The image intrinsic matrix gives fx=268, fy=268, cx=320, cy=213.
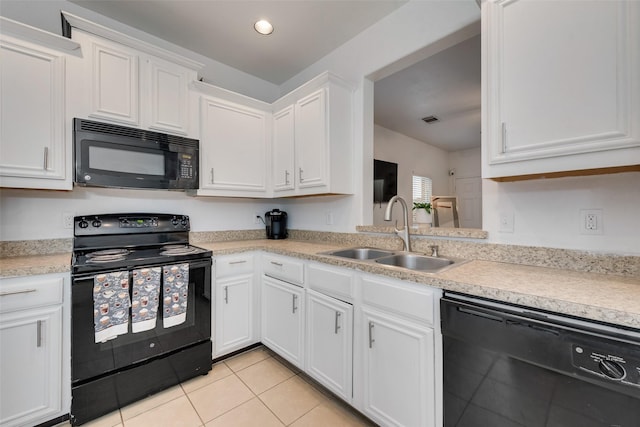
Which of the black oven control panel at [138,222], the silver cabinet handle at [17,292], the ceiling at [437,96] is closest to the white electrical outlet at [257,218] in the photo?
the black oven control panel at [138,222]

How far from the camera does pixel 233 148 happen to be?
2.47 metres

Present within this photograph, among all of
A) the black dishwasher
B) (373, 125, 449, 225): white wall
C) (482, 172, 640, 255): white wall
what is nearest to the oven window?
the black dishwasher

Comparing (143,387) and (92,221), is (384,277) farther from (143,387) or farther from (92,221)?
(92,221)

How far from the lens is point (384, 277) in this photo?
1392mm

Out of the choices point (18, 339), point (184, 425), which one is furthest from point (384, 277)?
point (18, 339)

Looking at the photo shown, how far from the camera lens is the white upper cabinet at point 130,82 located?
69.3 inches

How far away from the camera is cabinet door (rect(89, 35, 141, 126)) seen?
1795mm

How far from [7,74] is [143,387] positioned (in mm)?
Result: 2010

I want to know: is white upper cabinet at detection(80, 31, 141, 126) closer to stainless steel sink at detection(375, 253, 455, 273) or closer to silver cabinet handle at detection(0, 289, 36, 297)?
silver cabinet handle at detection(0, 289, 36, 297)

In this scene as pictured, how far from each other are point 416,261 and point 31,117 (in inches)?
100

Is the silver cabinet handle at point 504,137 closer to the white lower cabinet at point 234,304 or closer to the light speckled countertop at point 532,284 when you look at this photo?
the light speckled countertop at point 532,284

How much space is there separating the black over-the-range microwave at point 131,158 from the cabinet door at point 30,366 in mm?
833

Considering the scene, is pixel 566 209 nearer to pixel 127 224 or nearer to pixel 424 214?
pixel 424 214

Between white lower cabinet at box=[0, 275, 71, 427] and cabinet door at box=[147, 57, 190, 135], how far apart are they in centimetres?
124
